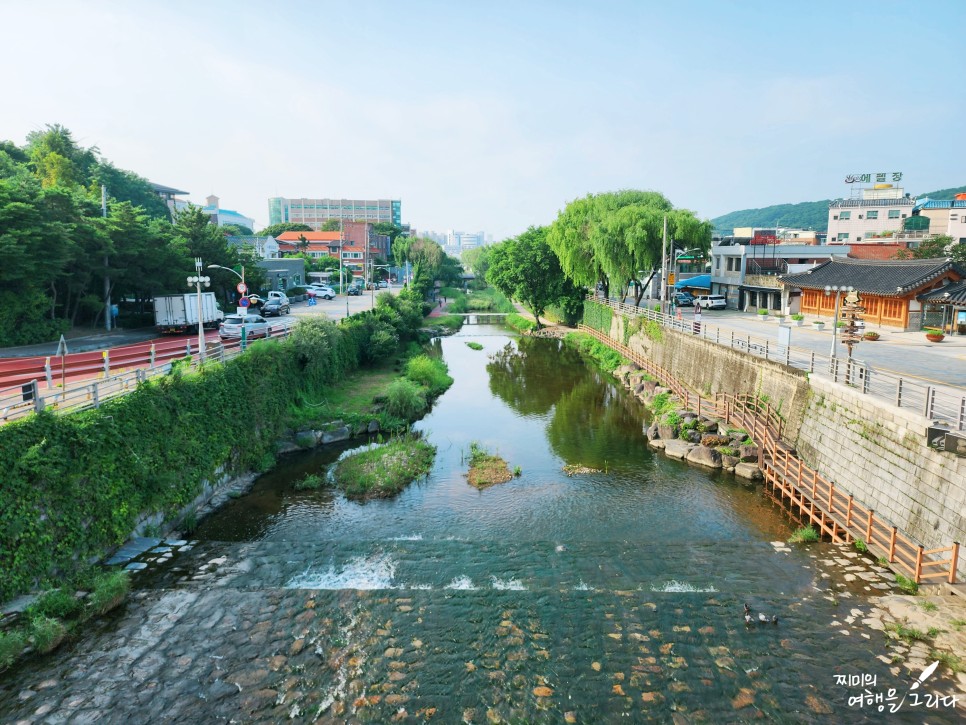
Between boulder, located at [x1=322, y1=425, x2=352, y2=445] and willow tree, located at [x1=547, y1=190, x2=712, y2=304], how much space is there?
2890cm

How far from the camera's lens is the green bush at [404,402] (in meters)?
30.1

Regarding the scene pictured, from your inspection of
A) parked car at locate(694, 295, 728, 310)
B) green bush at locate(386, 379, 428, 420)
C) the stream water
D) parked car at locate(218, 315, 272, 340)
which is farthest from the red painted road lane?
parked car at locate(694, 295, 728, 310)

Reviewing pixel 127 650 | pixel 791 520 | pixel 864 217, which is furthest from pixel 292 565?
pixel 864 217

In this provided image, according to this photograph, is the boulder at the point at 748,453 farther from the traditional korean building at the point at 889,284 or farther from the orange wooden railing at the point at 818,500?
the traditional korean building at the point at 889,284

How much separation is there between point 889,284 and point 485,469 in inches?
1117

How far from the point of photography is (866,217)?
91.1 meters

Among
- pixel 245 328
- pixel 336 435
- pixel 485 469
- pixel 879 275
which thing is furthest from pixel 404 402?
pixel 879 275

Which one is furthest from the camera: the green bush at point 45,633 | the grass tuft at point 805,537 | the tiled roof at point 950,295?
the tiled roof at point 950,295

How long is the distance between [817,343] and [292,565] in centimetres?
2705

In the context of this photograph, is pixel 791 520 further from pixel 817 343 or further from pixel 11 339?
pixel 11 339

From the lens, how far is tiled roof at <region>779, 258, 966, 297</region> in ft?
114

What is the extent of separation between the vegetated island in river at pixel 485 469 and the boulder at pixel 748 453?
8365mm

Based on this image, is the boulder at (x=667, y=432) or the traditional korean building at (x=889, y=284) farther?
the traditional korean building at (x=889, y=284)

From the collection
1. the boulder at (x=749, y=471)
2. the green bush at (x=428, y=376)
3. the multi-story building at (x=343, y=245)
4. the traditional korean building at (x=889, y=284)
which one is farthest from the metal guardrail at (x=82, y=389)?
the multi-story building at (x=343, y=245)
